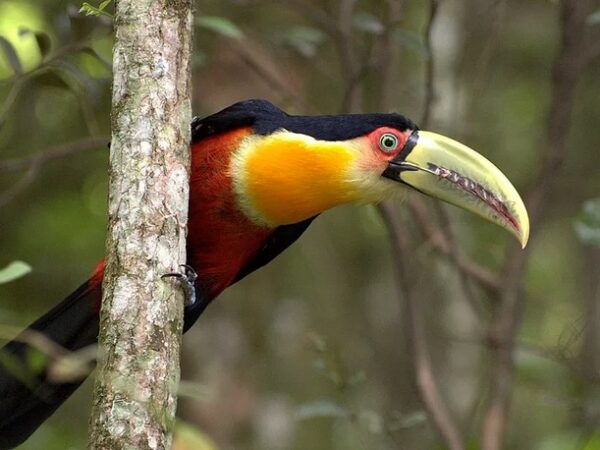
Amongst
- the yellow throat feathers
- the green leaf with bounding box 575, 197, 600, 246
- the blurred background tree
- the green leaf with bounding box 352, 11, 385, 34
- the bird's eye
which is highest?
the green leaf with bounding box 352, 11, 385, 34

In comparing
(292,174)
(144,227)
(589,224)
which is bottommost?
(589,224)

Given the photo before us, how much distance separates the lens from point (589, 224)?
4016mm

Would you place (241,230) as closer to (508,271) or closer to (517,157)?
(508,271)

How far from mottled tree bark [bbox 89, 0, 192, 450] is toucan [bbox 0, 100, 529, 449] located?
68 cm

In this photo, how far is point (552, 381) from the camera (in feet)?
15.3

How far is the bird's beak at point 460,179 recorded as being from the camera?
346 cm

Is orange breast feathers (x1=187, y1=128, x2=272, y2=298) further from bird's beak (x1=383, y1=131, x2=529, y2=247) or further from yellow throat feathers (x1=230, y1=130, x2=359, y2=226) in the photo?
bird's beak (x1=383, y1=131, x2=529, y2=247)

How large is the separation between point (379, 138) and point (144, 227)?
3.62 feet

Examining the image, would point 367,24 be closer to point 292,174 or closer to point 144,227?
point 292,174

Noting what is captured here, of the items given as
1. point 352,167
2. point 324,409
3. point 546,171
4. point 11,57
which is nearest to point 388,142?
point 352,167

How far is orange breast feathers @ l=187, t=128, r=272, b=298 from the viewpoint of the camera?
369 cm

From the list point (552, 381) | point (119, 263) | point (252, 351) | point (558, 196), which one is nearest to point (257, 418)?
point (252, 351)

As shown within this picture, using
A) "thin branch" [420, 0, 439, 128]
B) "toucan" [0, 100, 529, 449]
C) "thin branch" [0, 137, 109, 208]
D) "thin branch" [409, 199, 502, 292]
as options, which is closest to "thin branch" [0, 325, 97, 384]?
"toucan" [0, 100, 529, 449]

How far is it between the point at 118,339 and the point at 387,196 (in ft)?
4.31
